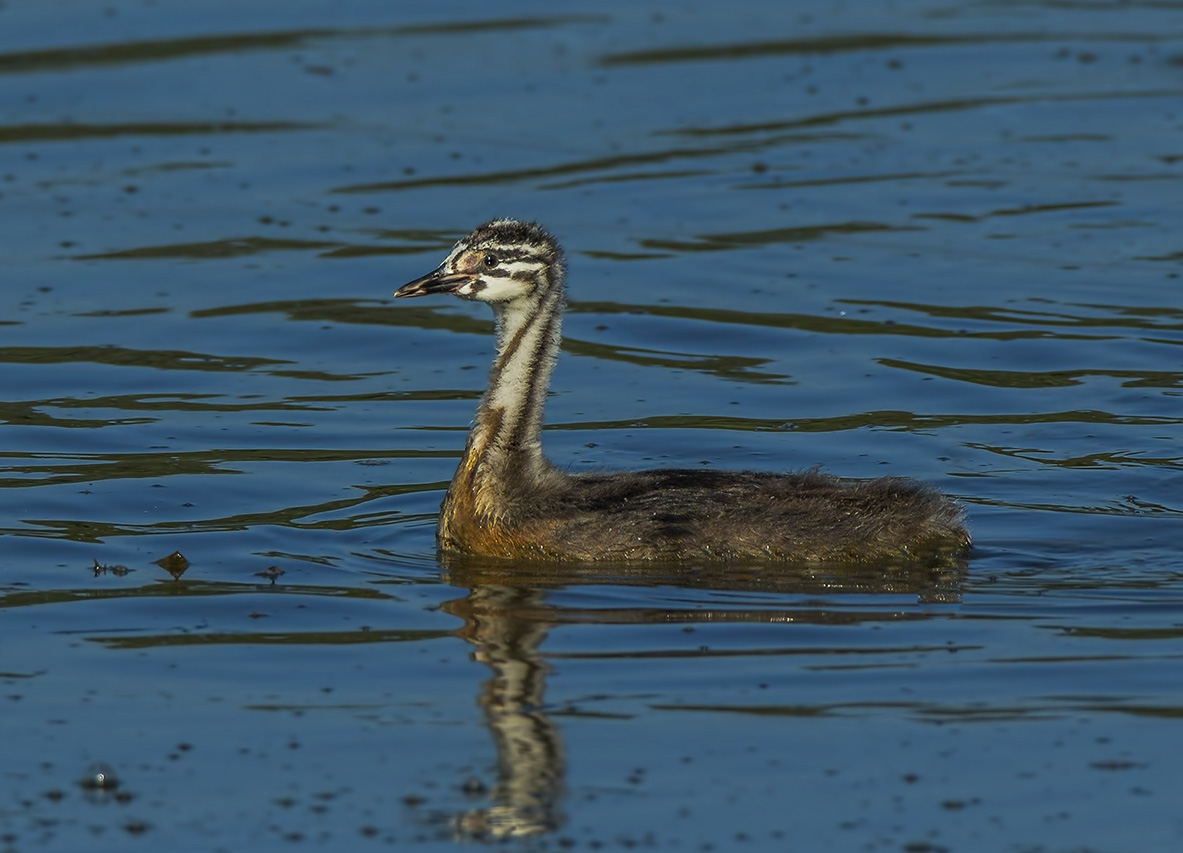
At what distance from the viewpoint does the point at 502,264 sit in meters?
14.0

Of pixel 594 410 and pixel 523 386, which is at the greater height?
pixel 523 386

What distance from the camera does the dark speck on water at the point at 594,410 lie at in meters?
10.3

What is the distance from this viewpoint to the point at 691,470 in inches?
546

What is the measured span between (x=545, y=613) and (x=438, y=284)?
2.44 meters

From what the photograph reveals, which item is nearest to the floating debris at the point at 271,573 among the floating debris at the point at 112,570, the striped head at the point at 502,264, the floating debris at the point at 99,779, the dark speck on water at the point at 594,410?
the dark speck on water at the point at 594,410

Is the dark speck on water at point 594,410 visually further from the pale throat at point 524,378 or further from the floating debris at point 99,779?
the pale throat at point 524,378

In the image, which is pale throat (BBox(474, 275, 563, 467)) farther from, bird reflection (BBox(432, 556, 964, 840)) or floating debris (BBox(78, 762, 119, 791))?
floating debris (BBox(78, 762, 119, 791))

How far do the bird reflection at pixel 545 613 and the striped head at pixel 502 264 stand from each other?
161 centimetres

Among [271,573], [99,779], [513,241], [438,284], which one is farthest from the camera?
[438,284]

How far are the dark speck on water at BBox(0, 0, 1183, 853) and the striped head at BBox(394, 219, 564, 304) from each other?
1.63 meters

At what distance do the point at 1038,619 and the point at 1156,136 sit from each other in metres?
14.3

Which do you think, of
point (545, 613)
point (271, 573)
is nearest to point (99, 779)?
point (545, 613)

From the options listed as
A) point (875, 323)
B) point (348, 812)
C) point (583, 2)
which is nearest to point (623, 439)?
point (875, 323)

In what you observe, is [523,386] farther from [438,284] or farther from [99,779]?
[99,779]
